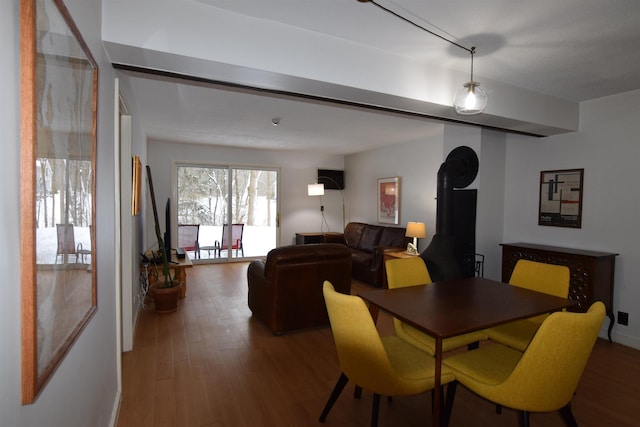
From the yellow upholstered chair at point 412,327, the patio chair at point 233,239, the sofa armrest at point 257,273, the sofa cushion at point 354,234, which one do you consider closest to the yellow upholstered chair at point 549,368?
the yellow upholstered chair at point 412,327

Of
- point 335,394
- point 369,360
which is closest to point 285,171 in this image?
point 335,394

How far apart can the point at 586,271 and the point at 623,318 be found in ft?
2.33

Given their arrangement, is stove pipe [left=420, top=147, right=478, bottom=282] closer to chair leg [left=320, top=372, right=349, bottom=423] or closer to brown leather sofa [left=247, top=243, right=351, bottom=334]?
brown leather sofa [left=247, top=243, right=351, bottom=334]

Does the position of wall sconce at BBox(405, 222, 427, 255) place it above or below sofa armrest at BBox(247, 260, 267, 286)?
above

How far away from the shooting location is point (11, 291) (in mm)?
695

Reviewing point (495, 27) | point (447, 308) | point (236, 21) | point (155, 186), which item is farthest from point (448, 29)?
point (155, 186)

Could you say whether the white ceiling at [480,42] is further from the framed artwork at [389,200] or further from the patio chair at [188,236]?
the patio chair at [188,236]

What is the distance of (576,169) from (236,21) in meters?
3.71

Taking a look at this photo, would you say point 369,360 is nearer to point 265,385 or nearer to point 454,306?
point 454,306

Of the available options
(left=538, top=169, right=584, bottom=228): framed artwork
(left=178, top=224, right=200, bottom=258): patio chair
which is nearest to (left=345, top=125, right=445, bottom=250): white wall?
(left=538, top=169, right=584, bottom=228): framed artwork

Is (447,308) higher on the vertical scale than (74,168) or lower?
lower

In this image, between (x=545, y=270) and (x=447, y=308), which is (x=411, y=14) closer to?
(x=447, y=308)

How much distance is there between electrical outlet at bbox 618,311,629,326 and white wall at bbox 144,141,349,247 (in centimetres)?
530

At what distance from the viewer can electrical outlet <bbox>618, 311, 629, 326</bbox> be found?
327 cm
